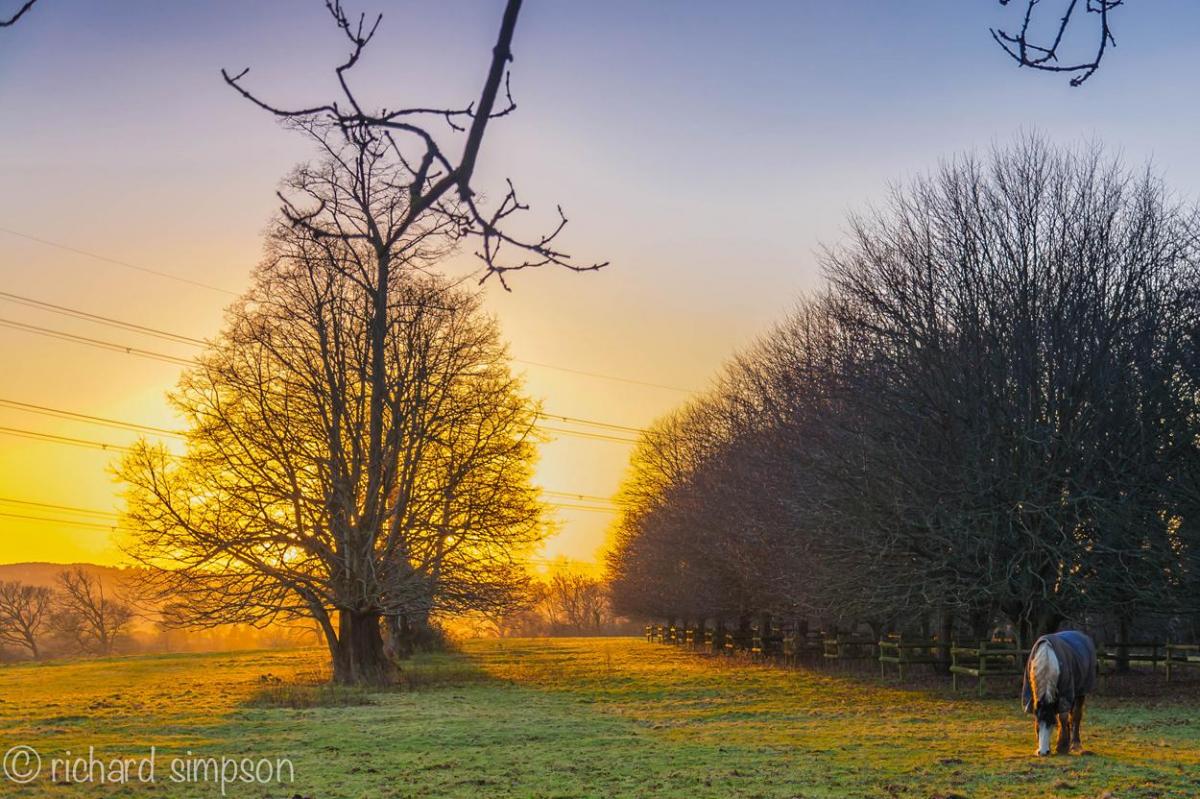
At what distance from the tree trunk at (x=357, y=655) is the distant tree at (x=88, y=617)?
53755 mm

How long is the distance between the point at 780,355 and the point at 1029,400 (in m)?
13.4

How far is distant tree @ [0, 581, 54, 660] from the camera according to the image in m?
80.7

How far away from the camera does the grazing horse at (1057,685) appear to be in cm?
1372

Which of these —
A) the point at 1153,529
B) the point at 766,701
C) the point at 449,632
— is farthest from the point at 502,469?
the point at 449,632

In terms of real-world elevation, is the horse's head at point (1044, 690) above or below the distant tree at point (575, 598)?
above

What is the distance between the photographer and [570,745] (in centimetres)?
1585

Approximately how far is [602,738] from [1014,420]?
41.3ft

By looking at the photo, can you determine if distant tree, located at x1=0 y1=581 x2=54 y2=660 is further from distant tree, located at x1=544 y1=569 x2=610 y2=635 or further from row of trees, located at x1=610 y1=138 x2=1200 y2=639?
row of trees, located at x1=610 y1=138 x2=1200 y2=639

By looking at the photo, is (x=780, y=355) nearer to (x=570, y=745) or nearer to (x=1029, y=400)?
(x=1029, y=400)

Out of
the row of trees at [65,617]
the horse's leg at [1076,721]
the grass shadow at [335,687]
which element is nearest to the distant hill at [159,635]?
the row of trees at [65,617]

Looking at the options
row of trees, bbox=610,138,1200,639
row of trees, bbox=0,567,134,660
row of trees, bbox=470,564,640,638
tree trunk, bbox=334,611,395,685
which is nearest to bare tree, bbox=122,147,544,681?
tree trunk, bbox=334,611,395,685

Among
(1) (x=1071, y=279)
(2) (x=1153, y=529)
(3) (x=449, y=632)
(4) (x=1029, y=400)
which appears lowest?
(3) (x=449, y=632)

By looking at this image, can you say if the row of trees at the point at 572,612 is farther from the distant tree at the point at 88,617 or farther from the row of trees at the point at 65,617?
the row of trees at the point at 65,617

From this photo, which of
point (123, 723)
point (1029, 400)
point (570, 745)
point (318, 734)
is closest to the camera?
point (570, 745)
